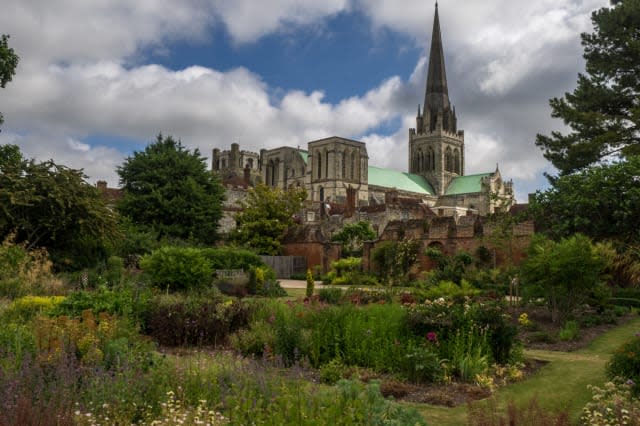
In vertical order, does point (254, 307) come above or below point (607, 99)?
below

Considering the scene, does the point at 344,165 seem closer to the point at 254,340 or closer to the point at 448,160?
the point at 448,160

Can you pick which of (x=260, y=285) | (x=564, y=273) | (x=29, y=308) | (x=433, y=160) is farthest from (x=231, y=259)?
(x=433, y=160)

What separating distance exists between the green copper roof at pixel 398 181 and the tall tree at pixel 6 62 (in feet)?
286

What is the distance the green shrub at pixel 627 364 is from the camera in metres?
6.92

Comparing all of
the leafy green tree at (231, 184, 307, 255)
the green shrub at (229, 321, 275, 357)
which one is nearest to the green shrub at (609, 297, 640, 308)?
the green shrub at (229, 321, 275, 357)

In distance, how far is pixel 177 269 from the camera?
18.2m

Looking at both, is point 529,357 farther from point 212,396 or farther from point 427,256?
point 427,256

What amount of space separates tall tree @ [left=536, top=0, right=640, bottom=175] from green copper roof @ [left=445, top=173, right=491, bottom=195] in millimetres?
82458

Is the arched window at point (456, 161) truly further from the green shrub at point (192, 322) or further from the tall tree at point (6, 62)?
A: the green shrub at point (192, 322)

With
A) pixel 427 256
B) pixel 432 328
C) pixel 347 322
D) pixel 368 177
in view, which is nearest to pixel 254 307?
pixel 347 322

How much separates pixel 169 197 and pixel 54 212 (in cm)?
1414

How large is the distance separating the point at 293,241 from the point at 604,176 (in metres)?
22.0

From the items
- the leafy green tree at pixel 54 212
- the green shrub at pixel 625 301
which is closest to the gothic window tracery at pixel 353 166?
the leafy green tree at pixel 54 212

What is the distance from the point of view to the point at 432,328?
8672 millimetres
